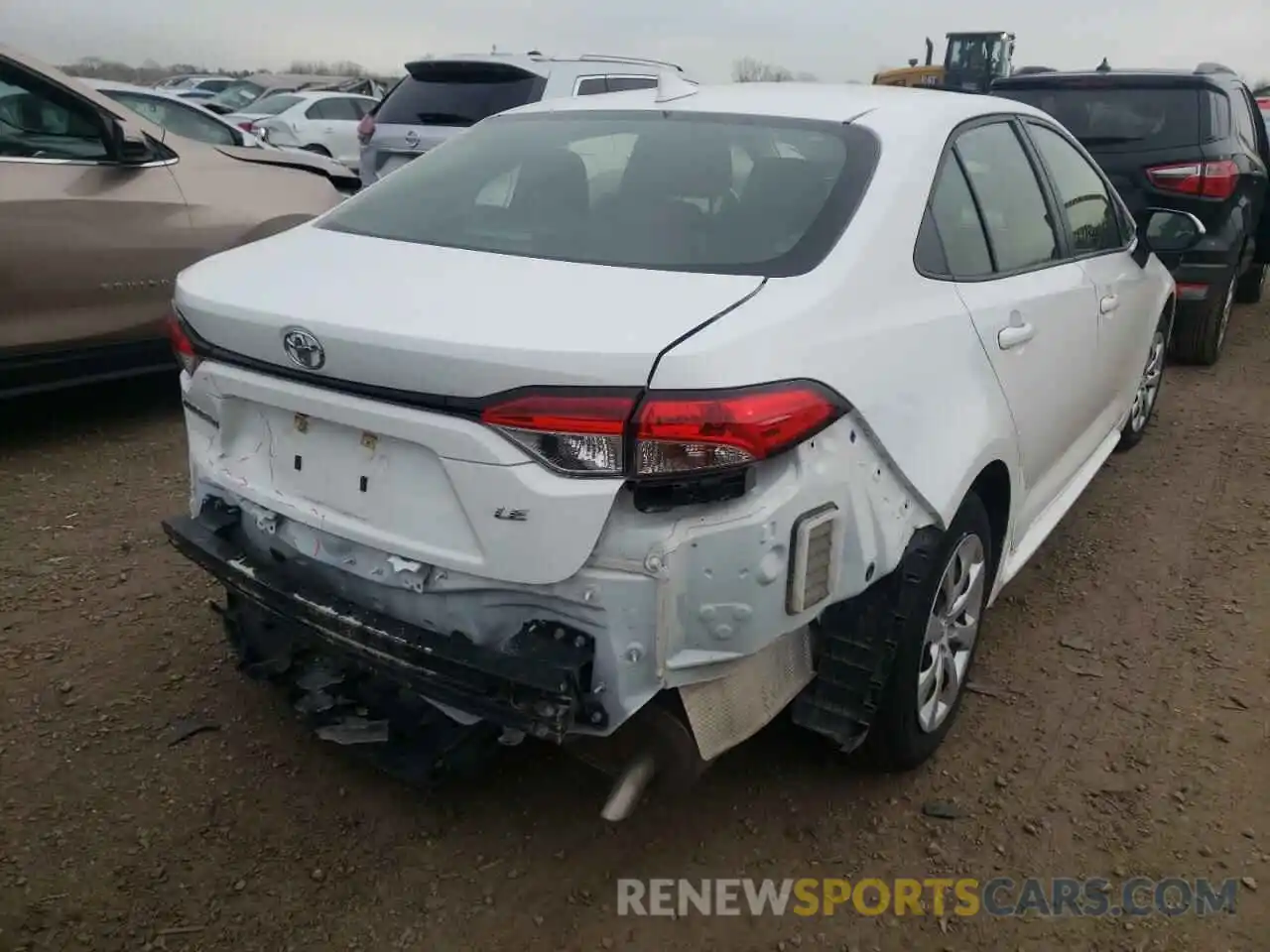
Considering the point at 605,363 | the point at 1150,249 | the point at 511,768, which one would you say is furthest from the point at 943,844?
the point at 1150,249

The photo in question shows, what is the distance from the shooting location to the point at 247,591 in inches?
91.2

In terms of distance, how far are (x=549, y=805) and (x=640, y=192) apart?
1514mm

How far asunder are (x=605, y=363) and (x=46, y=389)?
3.58m

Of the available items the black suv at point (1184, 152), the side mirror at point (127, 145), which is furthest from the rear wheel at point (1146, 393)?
the side mirror at point (127, 145)

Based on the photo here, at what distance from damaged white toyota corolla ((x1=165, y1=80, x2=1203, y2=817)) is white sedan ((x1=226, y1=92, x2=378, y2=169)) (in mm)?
13377

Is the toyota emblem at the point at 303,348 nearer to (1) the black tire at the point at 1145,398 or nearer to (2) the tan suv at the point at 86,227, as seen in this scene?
(2) the tan suv at the point at 86,227

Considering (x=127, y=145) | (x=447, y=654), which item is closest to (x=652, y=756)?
(x=447, y=654)

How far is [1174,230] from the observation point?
167 inches

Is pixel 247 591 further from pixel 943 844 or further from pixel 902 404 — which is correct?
pixel 943 844

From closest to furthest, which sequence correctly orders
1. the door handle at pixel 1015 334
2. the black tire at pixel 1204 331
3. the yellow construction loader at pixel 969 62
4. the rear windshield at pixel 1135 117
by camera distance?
the door handle at pixel 1015 334, the rear windshield at pixel 1135 117, the black tire at pixel 1204 331, the yellow construction loader at pixel 969 62

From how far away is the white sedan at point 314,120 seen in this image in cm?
1565

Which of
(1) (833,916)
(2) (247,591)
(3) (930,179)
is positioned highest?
(3) (930,179)

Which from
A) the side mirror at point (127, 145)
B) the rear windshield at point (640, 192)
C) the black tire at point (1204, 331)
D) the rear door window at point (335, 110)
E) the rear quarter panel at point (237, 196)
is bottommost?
the black tire at point (1204, 331)

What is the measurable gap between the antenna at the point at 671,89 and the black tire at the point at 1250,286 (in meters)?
7.37
